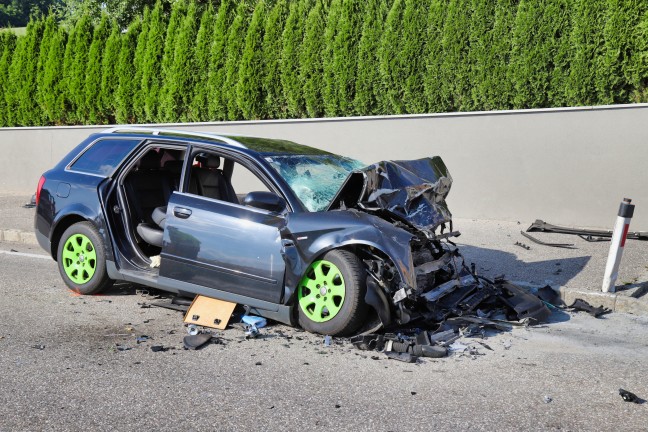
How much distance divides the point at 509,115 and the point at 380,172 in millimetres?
6506

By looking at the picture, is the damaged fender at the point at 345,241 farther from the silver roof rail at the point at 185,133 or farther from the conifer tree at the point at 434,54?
the conifer tree at the point at 434,54

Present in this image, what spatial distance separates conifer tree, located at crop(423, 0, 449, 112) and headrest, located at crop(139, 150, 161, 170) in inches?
256

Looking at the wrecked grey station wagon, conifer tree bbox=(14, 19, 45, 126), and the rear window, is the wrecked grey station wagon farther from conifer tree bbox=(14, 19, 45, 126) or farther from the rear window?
conifer tree bbox=(14, 19, 45, 126)

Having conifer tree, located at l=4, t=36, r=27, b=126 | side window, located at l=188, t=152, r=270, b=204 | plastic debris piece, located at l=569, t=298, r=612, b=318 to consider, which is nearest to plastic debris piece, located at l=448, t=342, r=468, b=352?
plastic debris piece, located at l=569, t=298, r=612, b=318

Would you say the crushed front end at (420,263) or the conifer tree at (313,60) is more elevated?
the conifer tree at (313,60)

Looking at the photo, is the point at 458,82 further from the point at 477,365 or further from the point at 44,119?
the point at 44,119

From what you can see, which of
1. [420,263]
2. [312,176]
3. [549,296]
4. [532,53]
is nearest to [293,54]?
[532,53]

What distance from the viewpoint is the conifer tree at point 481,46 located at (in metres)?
12.3

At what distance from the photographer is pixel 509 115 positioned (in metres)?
12.0

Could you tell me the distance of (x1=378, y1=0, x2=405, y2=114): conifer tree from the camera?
13.1 metres

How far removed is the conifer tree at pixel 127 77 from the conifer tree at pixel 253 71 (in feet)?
10.4

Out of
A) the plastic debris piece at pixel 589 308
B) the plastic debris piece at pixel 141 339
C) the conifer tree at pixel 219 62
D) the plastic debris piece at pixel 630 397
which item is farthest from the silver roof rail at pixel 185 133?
the conifer tree at pixel 219 62

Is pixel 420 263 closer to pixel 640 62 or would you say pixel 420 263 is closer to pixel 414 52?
pixel 640 62

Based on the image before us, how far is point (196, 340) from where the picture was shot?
5.73m
